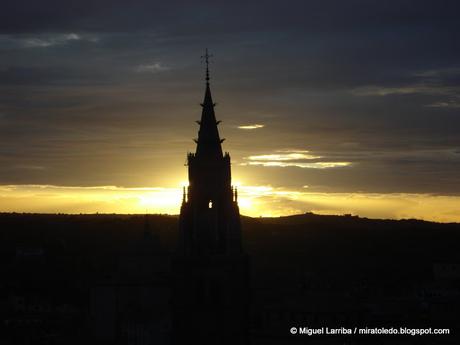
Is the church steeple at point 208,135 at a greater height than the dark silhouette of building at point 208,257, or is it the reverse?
the church steeple at point 208,135

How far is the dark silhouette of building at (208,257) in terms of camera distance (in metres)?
59.3

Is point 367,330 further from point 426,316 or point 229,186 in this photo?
point 229,186

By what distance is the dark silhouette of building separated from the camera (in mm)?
59312

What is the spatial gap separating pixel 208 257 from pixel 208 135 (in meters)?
6.43

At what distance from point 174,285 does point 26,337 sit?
4500 centimetres

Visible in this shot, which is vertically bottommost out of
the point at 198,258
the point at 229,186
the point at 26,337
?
the point at 26,337

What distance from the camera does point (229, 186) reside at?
5997 centimetres

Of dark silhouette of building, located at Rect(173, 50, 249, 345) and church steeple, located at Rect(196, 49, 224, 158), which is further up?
church steeple, located at Rect(196, 49, 224, 158)

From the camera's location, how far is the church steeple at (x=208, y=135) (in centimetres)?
5950

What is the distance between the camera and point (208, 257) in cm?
5931

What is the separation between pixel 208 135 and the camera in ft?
196

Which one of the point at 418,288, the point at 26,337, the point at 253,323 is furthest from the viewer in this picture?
the point at 418,288

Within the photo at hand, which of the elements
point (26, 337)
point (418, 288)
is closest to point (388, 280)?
point (418, 288)

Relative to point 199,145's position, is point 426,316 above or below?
below
